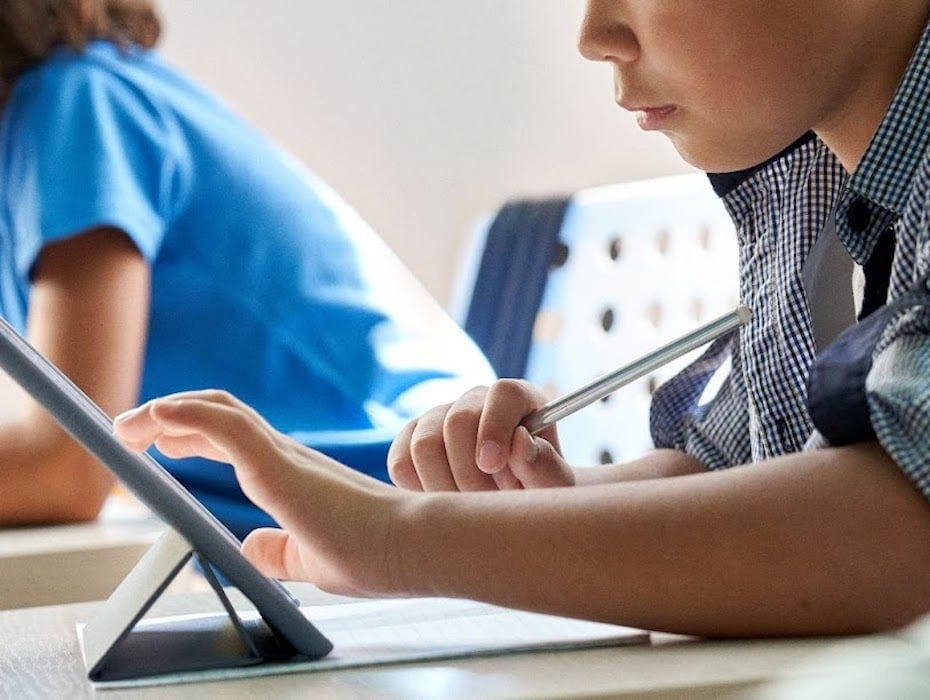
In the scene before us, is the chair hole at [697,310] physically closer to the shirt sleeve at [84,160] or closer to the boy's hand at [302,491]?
the shirt sleeve at [84,160]

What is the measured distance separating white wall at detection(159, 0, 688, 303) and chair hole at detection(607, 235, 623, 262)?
50 cm

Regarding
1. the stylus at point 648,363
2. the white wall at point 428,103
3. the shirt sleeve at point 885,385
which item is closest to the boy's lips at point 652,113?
the stylus at point 648,363

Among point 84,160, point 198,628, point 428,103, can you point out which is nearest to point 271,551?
point 198,628

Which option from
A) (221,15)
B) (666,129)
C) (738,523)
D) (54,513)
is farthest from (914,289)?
(221,15)

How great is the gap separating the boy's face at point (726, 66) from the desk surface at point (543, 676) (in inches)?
11.8

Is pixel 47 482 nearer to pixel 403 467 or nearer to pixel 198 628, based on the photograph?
pixel 403 467

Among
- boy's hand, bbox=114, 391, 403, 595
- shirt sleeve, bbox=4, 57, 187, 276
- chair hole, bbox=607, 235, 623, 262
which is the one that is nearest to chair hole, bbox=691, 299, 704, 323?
chair hole, bbox=607, 235, 623, 262

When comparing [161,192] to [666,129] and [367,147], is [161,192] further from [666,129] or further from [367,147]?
[367,147]

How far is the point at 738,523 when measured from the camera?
0.52m

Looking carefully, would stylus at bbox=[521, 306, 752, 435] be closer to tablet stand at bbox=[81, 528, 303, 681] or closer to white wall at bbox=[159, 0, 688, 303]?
tablet stand at bbox=[81, 528, 303, 681]

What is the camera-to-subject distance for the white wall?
2195mm

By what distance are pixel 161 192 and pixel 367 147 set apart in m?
0.92

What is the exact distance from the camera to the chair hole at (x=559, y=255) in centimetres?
180

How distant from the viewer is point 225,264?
4.63ft
